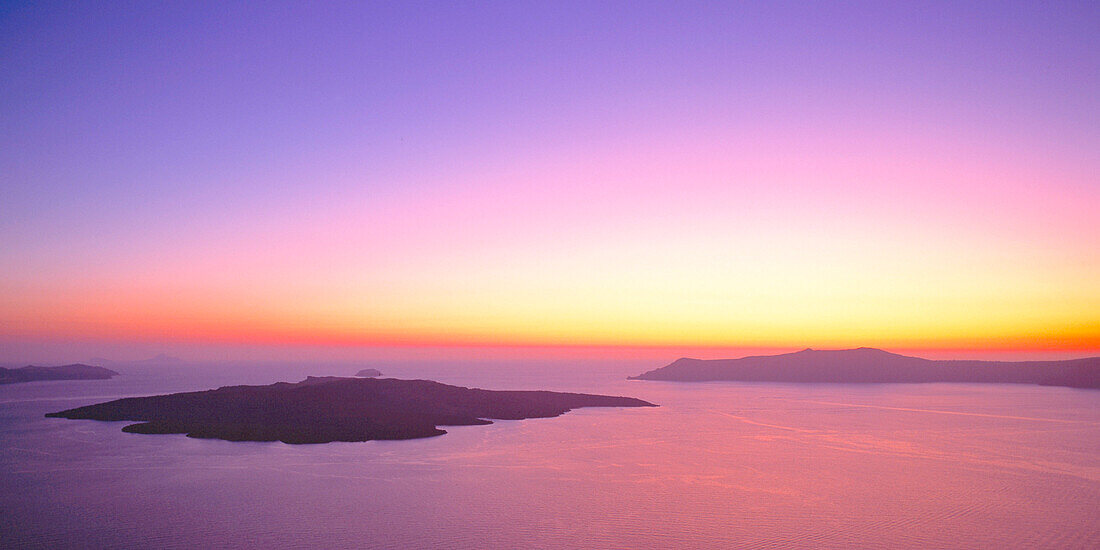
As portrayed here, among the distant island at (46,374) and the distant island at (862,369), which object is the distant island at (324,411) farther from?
the distant island at (862,369)

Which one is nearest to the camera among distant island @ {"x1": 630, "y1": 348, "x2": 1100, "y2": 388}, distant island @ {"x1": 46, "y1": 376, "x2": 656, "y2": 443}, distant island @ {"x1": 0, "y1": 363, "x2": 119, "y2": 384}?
distant island @ {"x1": 46, "y1": 376, "x2": 656, "y2": 443}

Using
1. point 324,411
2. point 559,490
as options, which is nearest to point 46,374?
point 324,411

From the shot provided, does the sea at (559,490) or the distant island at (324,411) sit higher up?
the distant island at (324,411)

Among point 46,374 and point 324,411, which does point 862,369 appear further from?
point 46,374

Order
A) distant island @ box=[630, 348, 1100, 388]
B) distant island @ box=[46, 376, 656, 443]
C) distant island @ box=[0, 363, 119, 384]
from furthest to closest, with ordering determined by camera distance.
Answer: distant island @ box=[630, 348, 1100, 388] → distant island @ box=[0, 363, 119, 384] → distant island @ box=[46, 376, 656, 443]

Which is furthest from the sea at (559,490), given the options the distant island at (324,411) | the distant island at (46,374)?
the distant island at (46,374)

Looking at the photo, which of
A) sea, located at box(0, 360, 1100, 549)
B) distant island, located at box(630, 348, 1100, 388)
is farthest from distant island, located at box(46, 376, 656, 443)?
distant island, located at box(630, 348, 1100, 388)

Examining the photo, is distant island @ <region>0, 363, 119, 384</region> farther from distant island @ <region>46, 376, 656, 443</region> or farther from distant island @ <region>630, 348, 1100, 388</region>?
distant island @ <region>630, 348, 1100, 388</region>
